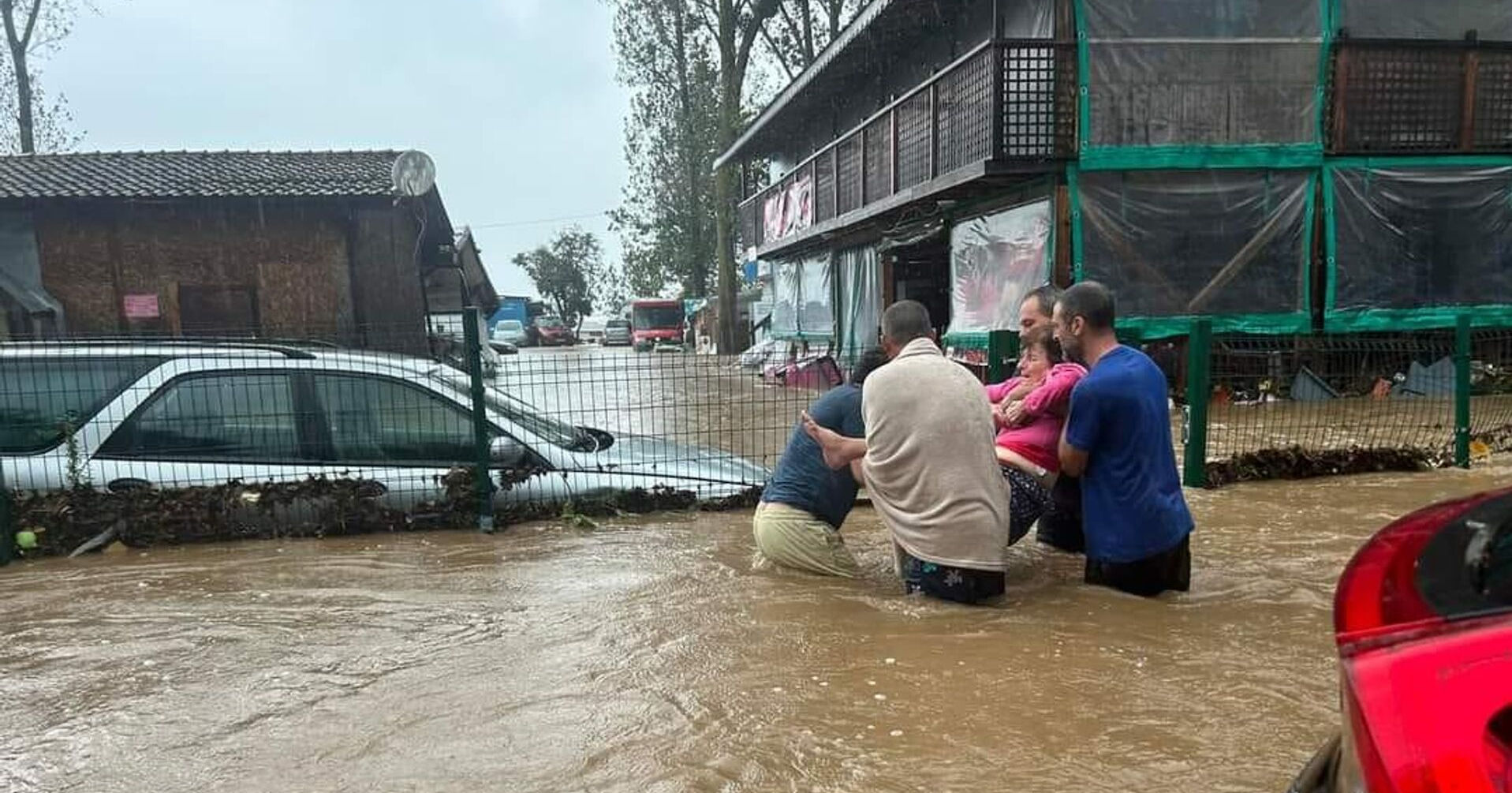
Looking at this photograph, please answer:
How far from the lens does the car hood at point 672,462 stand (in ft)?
18.9

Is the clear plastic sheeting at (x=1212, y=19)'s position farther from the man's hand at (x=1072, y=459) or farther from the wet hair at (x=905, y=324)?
the man's hand at (x=1072, y=459)

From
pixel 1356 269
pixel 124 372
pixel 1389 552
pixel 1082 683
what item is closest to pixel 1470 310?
pixel 1356 269

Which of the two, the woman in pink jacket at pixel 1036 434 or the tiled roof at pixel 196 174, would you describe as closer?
the woman in pink jacket at pixel 1036 434

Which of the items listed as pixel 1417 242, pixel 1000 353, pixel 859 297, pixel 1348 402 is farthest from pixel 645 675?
pixel 859 297

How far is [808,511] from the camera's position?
4.19 metres

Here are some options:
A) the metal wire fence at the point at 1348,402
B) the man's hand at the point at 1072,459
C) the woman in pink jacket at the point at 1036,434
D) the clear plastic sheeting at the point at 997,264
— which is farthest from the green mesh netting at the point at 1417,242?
the man's hand at the point at 1072,459

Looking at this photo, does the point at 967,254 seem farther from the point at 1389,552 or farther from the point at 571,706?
the point at 1389,552

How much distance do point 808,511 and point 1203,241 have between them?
329 inches

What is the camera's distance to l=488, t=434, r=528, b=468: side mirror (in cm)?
538

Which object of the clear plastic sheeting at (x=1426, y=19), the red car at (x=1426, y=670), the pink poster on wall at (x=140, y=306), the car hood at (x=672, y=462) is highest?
the clear plastic sheeting at (x=1426, y=19)

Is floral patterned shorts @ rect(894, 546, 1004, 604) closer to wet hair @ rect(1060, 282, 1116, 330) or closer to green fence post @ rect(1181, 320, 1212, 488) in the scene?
wet hair @ rect(1060, 282, 1116, 330)

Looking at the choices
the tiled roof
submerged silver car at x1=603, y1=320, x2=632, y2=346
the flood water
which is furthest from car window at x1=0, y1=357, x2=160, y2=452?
submerged silver car at x1=603, y1=320, x2=632, y2=346

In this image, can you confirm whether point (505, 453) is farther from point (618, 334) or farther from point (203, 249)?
point (618, 334)

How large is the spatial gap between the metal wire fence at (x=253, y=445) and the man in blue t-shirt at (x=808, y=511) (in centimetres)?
176
